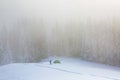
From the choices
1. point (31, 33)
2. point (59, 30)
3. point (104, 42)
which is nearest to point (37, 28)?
point (31, 33)

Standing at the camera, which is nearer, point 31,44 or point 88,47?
point 88,47

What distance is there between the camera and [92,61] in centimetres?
299

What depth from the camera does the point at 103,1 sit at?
289 cm

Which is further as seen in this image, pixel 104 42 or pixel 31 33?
pixel 31 33

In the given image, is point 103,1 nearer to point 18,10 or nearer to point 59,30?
point 59,30

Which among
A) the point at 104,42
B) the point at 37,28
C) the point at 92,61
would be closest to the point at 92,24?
the point at 104,42

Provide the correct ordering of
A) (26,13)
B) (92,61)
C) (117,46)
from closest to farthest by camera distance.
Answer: (117,46), (92,61), (26,13)

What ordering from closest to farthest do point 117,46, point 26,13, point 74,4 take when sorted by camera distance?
point 117,46
point 74,4
point 26,13

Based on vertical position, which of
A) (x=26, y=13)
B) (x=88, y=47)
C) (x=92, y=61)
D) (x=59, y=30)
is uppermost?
(x=26, y=13)

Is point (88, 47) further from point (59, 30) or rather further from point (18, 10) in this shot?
point (18, 10)

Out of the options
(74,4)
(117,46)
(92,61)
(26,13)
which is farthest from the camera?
→ (26,13)

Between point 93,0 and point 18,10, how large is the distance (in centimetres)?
132

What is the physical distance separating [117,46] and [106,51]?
0.18 m

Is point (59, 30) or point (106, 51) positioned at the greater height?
point (59, 30)
